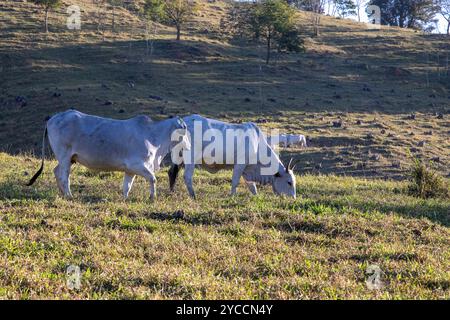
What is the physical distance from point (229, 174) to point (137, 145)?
15.2ft

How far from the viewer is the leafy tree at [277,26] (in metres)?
41.8

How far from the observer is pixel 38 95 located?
96.7 ft

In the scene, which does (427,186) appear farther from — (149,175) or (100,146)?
(100,146)

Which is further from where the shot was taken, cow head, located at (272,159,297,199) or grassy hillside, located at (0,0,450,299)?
cow head, located at (272,159,297,199)

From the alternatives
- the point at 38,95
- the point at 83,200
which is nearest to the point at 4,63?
the point at 38,95

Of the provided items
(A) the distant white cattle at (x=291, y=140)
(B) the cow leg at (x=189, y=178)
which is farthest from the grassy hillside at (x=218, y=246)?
(A) the distant white cattle at (x=291, y=140)

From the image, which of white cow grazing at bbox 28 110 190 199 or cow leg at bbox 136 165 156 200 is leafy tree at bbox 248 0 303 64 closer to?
white cow grazing at bbox 28 110 190 199

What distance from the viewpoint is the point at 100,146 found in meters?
9.70

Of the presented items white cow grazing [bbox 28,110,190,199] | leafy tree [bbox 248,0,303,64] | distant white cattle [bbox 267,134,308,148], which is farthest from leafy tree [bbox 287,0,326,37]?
white cow grazing [bbox 28,110,190,199]

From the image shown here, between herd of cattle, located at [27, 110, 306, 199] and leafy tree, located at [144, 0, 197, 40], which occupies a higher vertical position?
leafy tree, located at [144, 0, 197, 40]

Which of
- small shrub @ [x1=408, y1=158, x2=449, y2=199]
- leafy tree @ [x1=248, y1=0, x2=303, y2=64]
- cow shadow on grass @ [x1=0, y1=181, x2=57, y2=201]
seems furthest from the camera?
leafy tree @ [x1=248, y1=0, x2=303, y2=64]

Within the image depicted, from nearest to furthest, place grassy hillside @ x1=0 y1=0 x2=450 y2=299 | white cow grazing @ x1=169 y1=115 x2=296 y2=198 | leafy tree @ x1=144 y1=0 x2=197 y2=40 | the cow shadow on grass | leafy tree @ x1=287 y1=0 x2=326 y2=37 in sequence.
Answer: grassy hillside @ x1=0 y1=0 x2=450 y2=299 → the cow shadow on grass → white cow grazing @ x1=169 y1=115 x2=296 y2=198 → leafy tree @ x1=144 y1=0 x2=197 y2=40 → leafy tree @ x1=287 y1=0 x2=326 y2=37

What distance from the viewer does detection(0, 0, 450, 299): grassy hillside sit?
5363 millimetres
